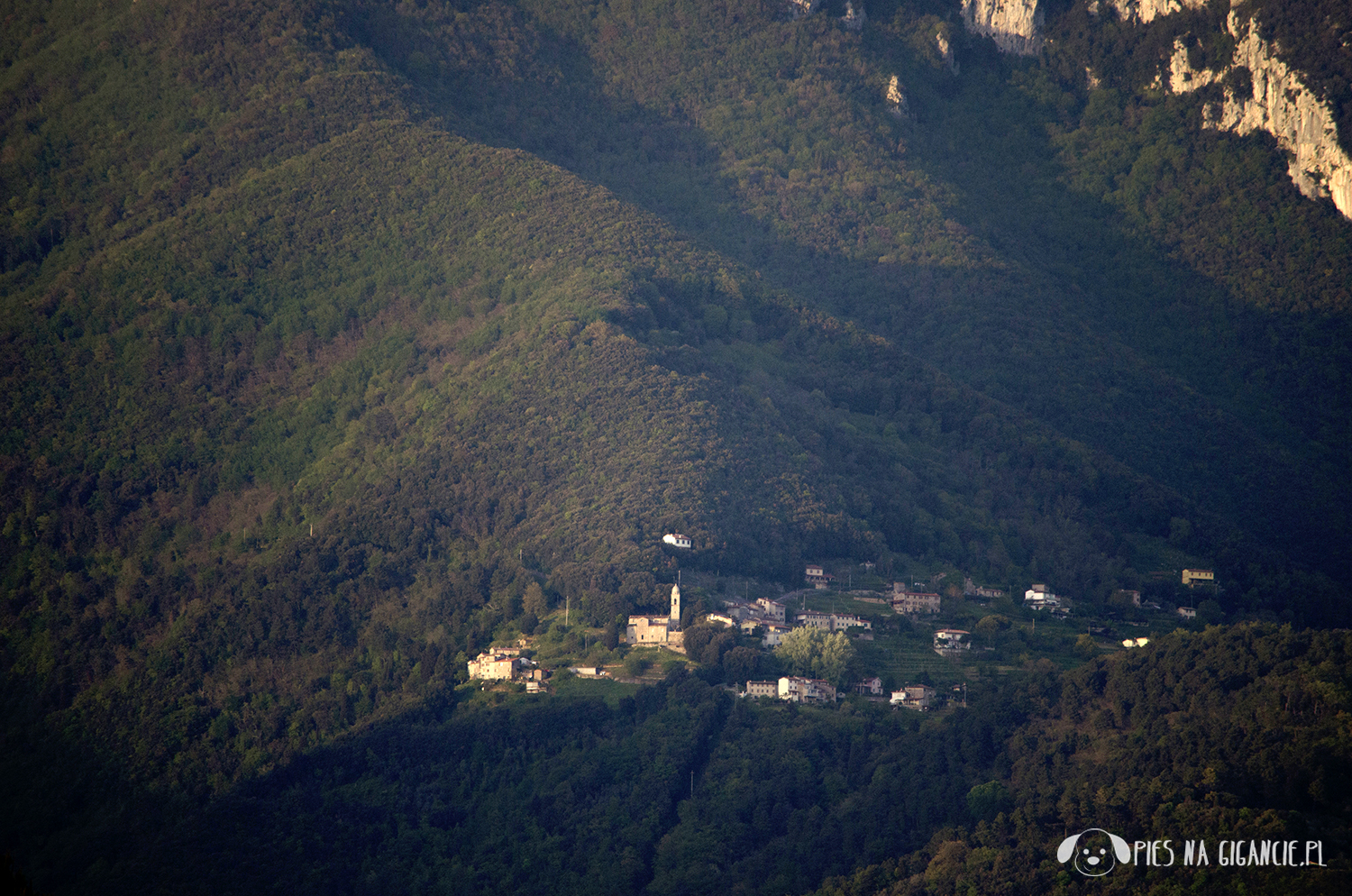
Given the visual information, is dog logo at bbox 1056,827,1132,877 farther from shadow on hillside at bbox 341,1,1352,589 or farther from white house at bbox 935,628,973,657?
shadow on hillside at bbox 341,1,1352,589

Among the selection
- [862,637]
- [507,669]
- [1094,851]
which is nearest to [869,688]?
[862,637]

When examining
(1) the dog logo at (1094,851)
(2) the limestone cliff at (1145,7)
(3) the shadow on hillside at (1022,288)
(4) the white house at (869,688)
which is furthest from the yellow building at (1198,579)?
(2) the limestone cliff at (1145,7)

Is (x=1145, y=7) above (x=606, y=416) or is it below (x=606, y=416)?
Result: above

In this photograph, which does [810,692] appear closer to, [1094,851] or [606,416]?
[1094,851]

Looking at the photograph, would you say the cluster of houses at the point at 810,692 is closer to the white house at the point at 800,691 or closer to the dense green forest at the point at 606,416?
the white house at the point at 800,691

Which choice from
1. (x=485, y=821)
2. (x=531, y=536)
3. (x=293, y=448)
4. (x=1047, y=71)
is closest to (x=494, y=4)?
(x=1047, y=71)

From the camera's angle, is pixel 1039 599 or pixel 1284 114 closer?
pixel 1039 599

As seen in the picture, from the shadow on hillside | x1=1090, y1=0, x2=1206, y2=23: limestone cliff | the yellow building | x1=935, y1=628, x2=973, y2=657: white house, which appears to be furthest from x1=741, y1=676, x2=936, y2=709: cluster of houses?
x1=1090, y1=0, x2=1206, y2=23: limestone cliff
